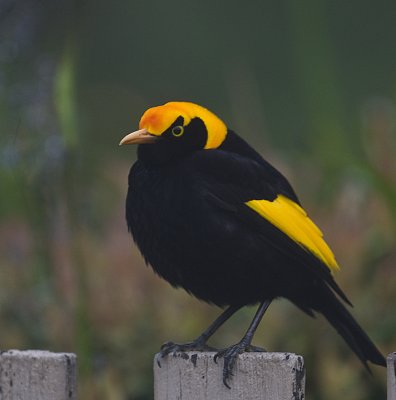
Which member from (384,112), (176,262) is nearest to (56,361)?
(176,262)

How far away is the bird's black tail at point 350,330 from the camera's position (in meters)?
3.19

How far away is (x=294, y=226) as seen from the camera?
127 inches

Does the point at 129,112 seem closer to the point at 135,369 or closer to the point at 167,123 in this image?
the point at 135,369

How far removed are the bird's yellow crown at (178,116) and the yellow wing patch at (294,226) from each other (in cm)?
25

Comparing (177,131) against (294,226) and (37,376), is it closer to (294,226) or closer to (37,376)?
(294,226)

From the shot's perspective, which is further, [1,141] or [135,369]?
[1,141]

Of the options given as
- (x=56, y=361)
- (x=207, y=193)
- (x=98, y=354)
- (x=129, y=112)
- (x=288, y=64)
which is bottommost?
(x=56, y=361)

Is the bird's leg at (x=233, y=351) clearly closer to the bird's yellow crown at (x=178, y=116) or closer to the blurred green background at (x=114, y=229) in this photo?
the bird's yellow crown at (x=178, y=116)

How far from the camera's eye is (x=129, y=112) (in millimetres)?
6551

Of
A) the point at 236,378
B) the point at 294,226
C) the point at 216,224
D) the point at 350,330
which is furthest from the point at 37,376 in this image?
the point at 350,330

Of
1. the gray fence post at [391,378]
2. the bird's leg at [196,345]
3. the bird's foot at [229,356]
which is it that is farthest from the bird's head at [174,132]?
the gray fence post at [391,378]

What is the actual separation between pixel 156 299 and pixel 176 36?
5735 millimetres

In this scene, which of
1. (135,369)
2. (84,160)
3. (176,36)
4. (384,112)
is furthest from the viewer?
(176,36)

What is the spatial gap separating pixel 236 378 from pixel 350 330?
924 millimetres
